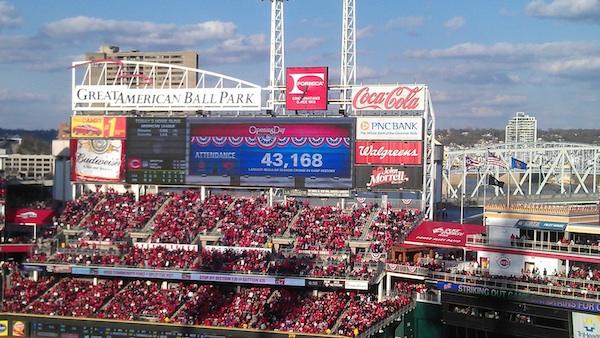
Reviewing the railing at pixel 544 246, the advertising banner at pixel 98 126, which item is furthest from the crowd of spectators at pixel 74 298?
the railing at pixel 544 246

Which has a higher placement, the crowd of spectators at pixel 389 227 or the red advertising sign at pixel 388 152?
the red advertising sign at pixel 388 152

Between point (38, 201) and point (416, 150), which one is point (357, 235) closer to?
point (416, 150)

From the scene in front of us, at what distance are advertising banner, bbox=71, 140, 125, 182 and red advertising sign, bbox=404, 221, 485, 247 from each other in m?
17.3

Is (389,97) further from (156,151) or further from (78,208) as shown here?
(78,208)

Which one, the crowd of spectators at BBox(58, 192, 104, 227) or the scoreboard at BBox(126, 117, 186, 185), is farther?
the crowd of spectators at BBox(58, 192, 104, 227)

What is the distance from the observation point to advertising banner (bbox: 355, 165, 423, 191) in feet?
138

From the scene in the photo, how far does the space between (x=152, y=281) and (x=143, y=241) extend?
305 cm

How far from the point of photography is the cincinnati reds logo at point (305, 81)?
4356 cm

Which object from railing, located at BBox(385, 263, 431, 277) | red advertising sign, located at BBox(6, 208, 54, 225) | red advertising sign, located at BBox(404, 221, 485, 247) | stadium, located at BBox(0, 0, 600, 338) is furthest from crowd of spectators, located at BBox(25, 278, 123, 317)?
red advertising sign, located at BBox(404, 221, 485, 247)

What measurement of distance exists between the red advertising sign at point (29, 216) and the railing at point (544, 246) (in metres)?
24.2

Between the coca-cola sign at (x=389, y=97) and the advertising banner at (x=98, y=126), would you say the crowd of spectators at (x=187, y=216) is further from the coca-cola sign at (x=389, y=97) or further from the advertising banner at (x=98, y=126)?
the coca-cola sign at (x=389, y=97)

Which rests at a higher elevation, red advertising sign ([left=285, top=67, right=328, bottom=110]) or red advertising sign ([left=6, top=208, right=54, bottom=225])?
red advertising sign ([left=285, top=67, right=328, bottom=110])

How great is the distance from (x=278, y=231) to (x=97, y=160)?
39.2ft

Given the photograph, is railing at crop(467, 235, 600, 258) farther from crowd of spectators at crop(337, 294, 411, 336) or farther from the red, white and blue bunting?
the red, white and blue bunting
